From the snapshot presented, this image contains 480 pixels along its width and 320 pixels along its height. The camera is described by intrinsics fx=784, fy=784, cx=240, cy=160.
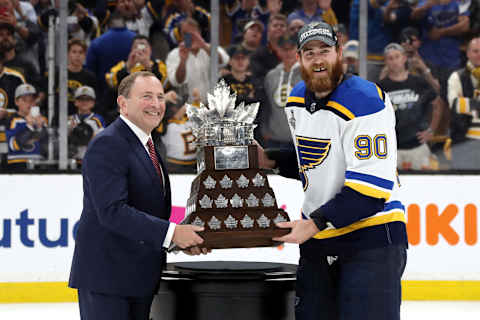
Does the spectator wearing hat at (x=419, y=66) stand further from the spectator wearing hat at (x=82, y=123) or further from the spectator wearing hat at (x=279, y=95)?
the spectator wearing hat at (x=82, y=123)

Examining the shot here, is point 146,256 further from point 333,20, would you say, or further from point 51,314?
point 333,20

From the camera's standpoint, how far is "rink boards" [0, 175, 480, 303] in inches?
218

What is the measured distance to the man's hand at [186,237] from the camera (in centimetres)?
235

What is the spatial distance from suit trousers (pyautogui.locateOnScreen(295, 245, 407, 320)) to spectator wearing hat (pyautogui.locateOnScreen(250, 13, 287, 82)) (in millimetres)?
4093

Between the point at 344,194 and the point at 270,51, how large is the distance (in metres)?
4.26

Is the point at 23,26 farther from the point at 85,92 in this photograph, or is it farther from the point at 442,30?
the point at 442,30

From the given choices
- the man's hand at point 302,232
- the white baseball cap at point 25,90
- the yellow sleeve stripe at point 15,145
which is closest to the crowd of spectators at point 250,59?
the white baseball cap at point 25,90

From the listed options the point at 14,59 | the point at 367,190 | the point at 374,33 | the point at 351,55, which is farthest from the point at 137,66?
the point at 367,190

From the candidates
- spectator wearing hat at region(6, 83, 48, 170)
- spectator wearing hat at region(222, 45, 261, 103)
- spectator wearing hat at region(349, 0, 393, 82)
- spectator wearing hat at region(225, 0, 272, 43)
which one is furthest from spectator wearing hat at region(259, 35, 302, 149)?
spectator wearing hat at region(6, 83, 48, 170)

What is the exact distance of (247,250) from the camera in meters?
5.54

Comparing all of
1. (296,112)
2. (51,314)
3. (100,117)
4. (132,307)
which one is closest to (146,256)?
(132,307)

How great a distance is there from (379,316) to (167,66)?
14.2ft

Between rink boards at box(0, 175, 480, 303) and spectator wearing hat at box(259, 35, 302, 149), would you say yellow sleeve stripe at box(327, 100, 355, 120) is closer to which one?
rink boards at box(0, 175, 480, 303)

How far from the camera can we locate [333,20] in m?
6.43
